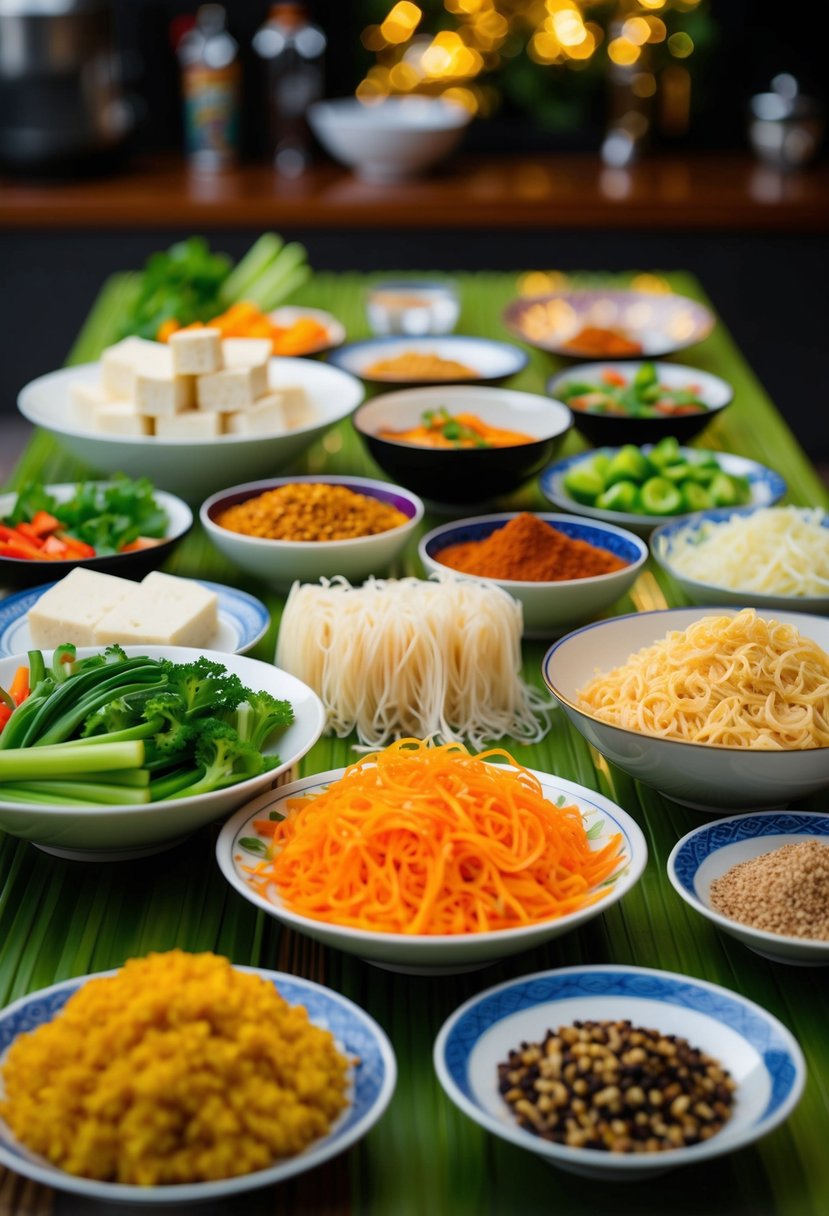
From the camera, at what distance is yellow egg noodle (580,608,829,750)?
1585 mm

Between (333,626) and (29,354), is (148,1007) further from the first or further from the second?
(29,354)

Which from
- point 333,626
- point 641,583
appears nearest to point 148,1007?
point 333,626

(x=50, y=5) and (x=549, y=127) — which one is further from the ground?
(x=50, y=5)

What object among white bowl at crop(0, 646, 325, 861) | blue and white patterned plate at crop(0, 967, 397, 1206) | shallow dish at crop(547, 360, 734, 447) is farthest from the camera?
shallow dish at crop(547, 360, 734, 447)

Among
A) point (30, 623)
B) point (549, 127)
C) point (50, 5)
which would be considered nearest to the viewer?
point (30, 623)

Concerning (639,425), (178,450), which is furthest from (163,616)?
(639,425)

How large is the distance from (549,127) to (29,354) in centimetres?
239

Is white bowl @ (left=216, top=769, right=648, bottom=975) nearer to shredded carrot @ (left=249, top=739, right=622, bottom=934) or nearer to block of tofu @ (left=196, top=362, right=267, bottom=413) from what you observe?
shredded carrot @ (left=249, top=739, right=622, bottom=934)

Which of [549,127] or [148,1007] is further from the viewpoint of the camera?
[549,127]

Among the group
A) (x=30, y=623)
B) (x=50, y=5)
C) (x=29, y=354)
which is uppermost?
(x=50, y=5)

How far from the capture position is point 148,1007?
107cm

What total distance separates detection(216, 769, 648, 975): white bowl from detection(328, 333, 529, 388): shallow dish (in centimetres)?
176

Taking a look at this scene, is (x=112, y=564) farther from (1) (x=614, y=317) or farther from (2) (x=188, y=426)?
(1) (x=614, y=317)

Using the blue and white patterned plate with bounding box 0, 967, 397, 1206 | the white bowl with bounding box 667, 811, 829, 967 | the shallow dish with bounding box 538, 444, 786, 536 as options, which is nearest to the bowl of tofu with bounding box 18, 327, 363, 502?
the shallow dish with bounding box 538, 444, 786, 536
